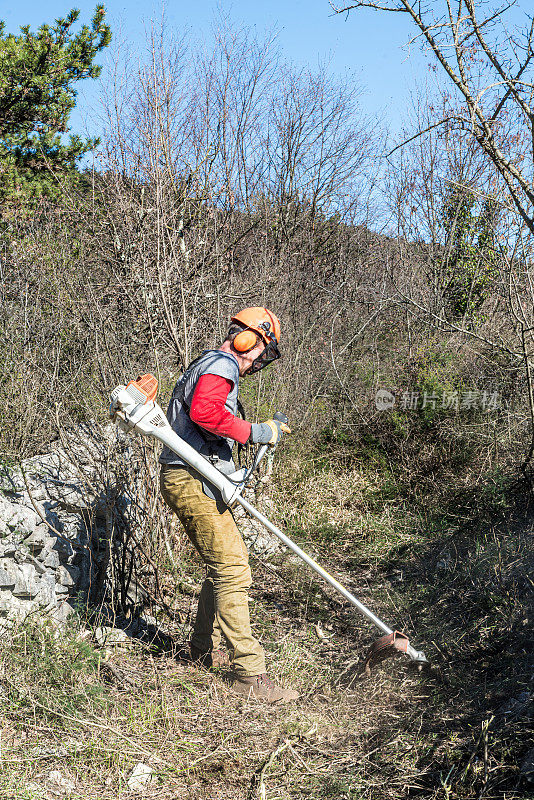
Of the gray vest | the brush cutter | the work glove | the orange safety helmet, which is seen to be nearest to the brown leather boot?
the brush cutter

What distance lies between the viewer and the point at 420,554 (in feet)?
17.3

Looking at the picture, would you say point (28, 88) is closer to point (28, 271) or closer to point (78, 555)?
point (28, 271)

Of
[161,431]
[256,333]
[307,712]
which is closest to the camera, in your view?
[161,431]

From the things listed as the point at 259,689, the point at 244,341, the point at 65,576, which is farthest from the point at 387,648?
the point at 65,576

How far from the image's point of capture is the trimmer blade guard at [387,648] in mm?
3389

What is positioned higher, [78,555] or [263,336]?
[263,336]

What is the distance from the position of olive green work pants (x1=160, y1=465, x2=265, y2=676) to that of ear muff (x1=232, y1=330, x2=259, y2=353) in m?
0.72

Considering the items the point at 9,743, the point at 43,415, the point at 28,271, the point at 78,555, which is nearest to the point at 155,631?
the point at 78,555

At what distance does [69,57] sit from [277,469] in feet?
26.6

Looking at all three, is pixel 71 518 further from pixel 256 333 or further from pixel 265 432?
pixel 256 333

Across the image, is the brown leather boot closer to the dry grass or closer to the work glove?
the dry grass

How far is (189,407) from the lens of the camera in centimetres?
343

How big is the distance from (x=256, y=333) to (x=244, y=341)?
3.9 inches

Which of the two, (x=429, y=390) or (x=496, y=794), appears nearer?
(x=496, y=794)
